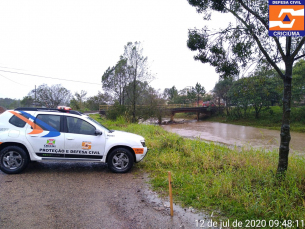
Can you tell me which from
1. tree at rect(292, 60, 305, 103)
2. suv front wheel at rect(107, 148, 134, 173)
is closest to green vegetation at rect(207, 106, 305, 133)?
tree at rect(292, 60, 305, 103)

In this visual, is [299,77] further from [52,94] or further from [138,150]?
[52,94]

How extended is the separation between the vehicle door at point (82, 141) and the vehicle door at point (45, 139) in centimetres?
20

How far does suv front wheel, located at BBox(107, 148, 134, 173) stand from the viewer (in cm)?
605

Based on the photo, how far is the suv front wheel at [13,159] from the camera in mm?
5695

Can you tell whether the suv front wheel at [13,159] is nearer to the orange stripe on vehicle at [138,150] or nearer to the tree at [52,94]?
the orange stripe on vehicle at [138,150]

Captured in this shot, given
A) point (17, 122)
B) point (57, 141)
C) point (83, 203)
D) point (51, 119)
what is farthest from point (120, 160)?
point (17, 122)

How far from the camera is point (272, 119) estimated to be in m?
39.4

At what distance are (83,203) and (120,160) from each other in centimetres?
197

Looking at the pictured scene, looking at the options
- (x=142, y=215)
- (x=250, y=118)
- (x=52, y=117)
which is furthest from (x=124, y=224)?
(x=250, y=118)

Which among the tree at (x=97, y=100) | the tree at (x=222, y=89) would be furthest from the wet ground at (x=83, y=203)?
the tree at (x=222, y=89)

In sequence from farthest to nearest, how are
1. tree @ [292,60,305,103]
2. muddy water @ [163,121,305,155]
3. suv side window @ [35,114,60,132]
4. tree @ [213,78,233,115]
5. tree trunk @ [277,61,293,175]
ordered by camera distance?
tree @ [213,78,233,115], tree @ [292,60,305,103], muddy water @ [163,121,305,155], suv side window @ [35,114,60,132], tree trunk @ [277,61,293,175]

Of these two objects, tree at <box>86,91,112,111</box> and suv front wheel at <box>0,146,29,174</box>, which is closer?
suv front wheel at <box>0,146,29,174</box>

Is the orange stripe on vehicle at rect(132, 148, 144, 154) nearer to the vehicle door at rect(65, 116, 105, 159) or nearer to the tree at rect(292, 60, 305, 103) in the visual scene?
the vehicle door at rect(65, 116, 105, 159)

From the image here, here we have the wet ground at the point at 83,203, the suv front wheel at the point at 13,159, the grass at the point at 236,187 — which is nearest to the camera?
the wet ground at the point at 83,203
